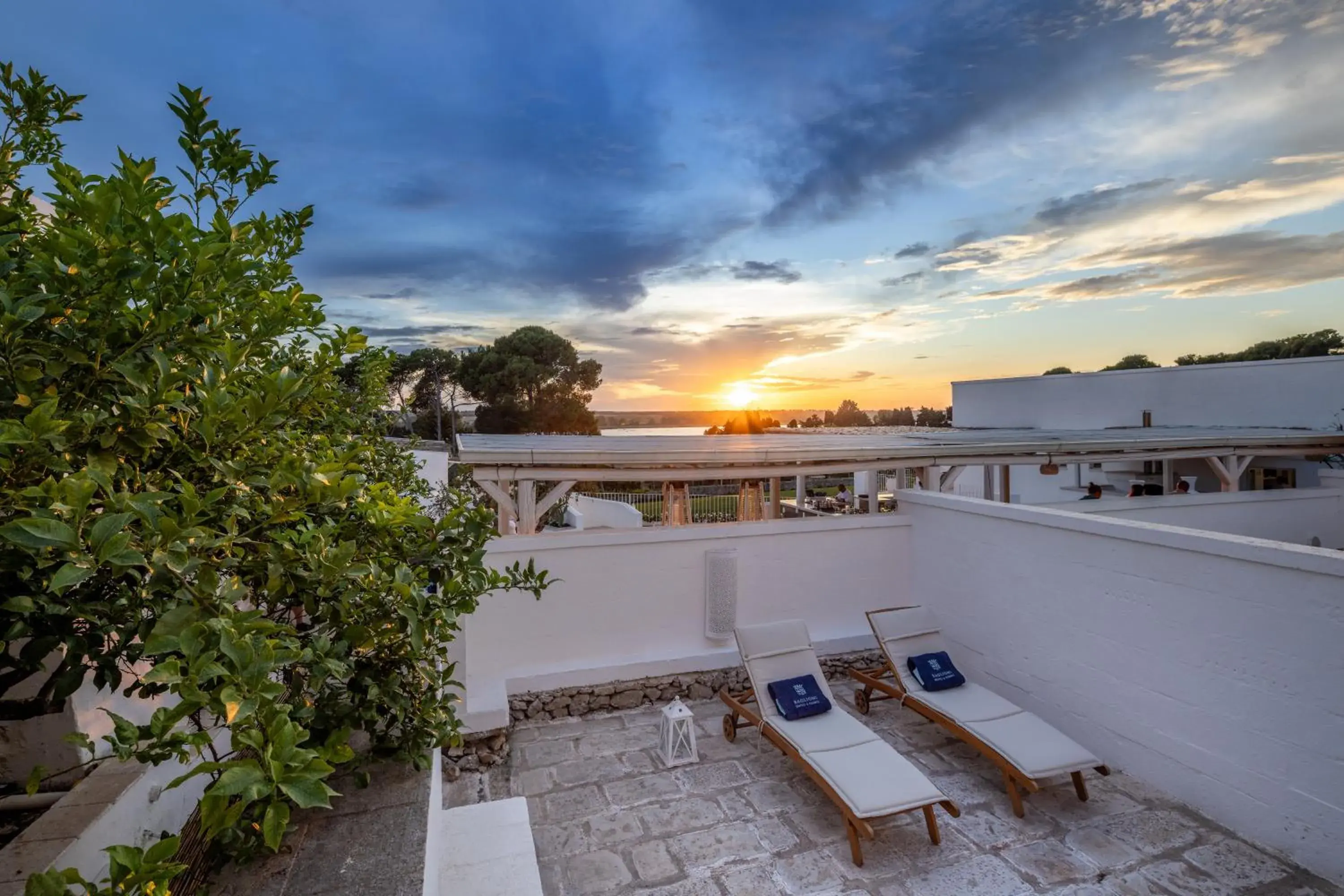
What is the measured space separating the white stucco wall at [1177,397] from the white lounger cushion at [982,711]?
38.8 ft

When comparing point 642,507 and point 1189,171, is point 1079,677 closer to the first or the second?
point 1189,171

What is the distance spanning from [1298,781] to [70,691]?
680 centimetres

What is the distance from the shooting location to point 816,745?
5270 mm

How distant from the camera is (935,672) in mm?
6332

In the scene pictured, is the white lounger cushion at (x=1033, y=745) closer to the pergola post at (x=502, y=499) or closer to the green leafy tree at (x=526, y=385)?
the pergola post at (x=502, y=499)

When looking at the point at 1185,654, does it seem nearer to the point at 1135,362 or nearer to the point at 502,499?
the point at 502,499

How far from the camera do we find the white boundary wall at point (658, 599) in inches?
266

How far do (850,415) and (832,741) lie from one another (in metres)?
23.8

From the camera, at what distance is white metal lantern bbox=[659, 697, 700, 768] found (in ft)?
18.8

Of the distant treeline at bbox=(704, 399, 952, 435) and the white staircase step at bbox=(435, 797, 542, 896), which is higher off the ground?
the distant treeline at bbox=(704, 399, 952, 435)

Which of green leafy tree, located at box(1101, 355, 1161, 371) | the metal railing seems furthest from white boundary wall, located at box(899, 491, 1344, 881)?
green leafy tree, located at box(1101, 355, 1161, 371)

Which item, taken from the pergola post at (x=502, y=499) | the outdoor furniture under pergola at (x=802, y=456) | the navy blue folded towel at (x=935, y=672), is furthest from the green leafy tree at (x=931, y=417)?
the pergola post at (x=502, y=499)

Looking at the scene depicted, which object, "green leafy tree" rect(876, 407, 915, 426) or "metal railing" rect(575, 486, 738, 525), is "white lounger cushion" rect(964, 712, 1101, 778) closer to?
"metal railing" rect(575, 486, 738, 525)

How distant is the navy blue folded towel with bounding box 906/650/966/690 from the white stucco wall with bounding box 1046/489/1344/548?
385 centimetres
